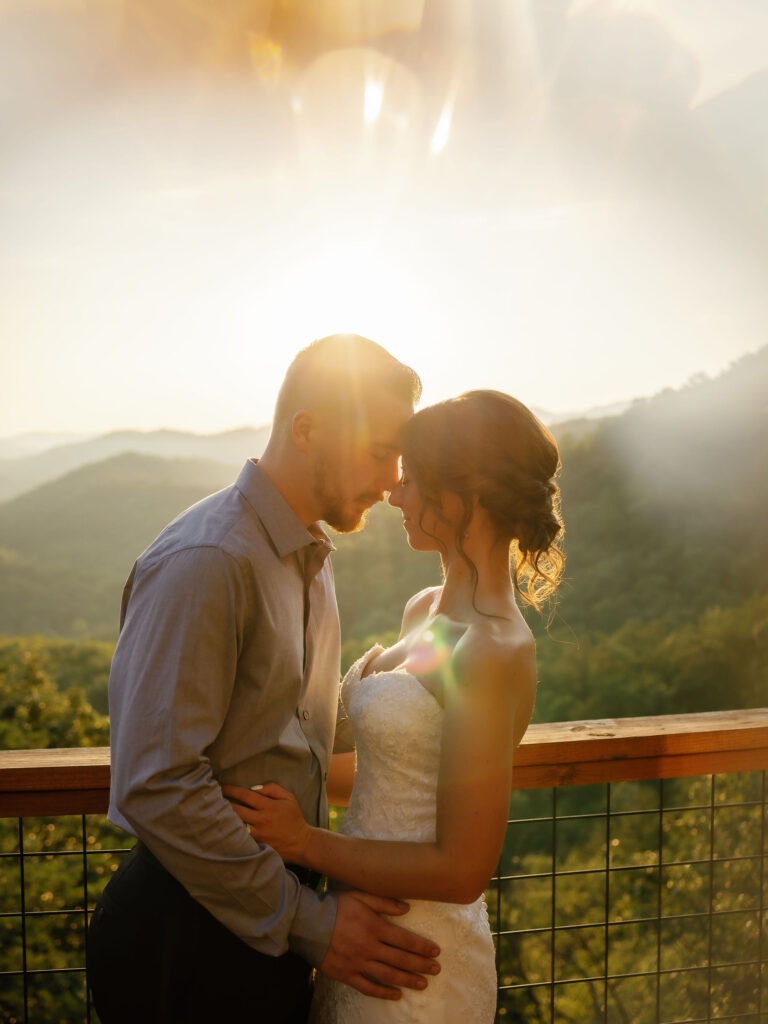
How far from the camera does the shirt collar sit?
5.81 feet

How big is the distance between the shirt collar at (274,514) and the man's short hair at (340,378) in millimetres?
194

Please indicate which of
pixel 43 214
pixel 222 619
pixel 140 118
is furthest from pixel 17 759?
pixel 43 214

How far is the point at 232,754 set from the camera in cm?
163

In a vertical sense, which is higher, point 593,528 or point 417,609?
point 417,609

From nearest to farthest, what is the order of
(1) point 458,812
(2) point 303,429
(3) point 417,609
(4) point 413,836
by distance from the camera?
(1) point 458,812
(4) point 413,836
(2) point 303,429
(3) point 417,609

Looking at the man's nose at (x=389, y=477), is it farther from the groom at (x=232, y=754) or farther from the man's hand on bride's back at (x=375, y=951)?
the man's hand on bride's back at (x=375, y=951)

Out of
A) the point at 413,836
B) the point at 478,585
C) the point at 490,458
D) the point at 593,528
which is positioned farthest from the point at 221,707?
the point at 593,528

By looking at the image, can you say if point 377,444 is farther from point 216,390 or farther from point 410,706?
point 216,390

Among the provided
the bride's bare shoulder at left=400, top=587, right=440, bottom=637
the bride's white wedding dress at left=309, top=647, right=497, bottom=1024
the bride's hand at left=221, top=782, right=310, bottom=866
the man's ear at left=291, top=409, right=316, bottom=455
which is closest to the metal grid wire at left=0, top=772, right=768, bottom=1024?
the bride's bare shoulder at left=400, top=587, right=440, bottom=637

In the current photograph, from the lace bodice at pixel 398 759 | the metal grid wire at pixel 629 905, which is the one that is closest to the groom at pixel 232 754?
the lace bodice at pixel 398 759

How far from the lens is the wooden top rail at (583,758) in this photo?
72.4 inches

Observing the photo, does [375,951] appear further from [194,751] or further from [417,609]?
[417,609]

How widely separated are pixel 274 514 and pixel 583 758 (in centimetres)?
101

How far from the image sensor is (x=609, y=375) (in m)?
18.9
